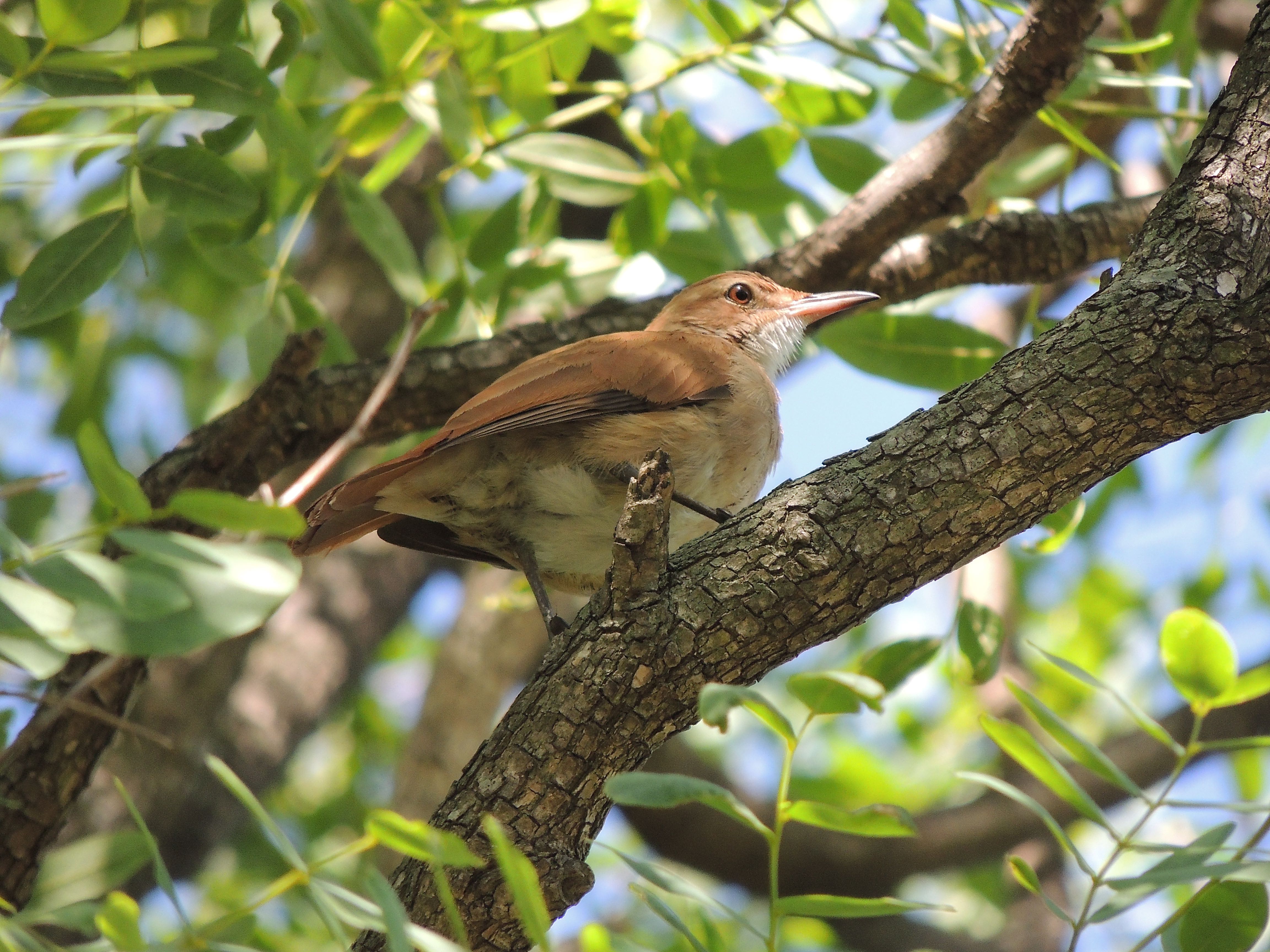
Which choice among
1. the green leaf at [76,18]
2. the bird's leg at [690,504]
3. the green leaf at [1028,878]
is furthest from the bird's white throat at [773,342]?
the green leaf at [76,18]

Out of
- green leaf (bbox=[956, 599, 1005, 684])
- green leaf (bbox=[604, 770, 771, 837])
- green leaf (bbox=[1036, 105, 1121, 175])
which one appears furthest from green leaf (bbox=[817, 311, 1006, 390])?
green leaf (bbox=[604, 770, 771, 837])

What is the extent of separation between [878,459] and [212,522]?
1.44m

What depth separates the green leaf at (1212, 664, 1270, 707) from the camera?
2.51 meters

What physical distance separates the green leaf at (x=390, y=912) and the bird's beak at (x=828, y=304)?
300 centimetres

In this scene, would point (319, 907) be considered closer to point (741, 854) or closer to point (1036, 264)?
point (1036, 264)

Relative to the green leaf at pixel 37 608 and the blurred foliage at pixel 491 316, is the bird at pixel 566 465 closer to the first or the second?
the blurred foliage at pixel 491 316

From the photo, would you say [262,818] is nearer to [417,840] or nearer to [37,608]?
[417,840]

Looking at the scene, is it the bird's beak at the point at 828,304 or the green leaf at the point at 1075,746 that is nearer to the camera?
the green leaf at the point at 1075,746

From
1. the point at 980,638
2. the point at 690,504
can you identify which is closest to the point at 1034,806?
the point at 980,638

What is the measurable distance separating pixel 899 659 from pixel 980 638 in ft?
0.84

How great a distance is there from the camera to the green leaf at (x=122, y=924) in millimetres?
1725

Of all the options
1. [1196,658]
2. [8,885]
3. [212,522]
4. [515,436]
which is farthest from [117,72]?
[1196,658]

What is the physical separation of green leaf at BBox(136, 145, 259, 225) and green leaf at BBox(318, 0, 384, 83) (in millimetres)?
415

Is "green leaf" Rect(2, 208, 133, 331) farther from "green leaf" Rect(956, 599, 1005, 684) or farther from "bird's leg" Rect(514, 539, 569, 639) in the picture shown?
"green leaf" Rect(956, 599, 1005, 684)
